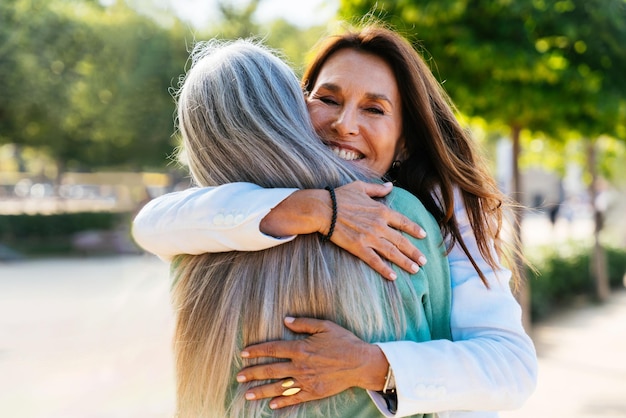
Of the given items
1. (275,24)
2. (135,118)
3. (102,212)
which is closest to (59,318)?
(102,212)

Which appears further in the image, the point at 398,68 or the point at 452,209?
the point at 398,68

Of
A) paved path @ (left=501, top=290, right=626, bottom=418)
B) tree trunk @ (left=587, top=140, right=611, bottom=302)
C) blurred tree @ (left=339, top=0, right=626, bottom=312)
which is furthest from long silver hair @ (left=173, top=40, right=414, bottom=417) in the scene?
tree trunk @ (left=587, top=140, right=611, bottom=302)

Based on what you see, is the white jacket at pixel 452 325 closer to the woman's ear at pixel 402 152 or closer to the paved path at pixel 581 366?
the woman's ear at pixel 402 152

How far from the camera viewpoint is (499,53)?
239 inches

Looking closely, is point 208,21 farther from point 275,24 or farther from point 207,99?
point 207,99

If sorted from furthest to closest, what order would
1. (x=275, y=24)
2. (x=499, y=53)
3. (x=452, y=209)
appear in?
(x=275, y=24)
(x=499, y=53)
(x=452, y=209)

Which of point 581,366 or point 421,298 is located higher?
point 421,298

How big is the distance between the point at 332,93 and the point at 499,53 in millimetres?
4270

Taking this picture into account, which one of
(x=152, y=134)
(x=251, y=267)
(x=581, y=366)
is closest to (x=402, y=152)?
(x=251, y=267)

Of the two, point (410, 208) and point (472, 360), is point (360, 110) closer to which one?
point (410, 208)

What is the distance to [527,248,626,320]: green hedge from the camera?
34.6 ft

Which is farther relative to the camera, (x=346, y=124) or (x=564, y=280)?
(x=564, y=280)

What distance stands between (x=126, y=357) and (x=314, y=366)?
2654mm

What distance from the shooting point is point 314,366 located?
5.63 ft
